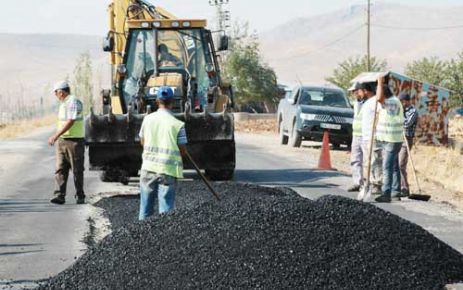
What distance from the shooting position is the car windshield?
28.7m

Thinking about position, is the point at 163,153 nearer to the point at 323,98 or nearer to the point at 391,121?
the point at 391,121

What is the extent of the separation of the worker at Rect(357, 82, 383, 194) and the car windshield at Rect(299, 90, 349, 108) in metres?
13.5

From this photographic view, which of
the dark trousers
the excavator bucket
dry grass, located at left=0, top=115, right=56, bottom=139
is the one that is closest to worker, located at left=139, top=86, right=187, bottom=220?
the dark trousers

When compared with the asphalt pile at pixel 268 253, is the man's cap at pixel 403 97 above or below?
above

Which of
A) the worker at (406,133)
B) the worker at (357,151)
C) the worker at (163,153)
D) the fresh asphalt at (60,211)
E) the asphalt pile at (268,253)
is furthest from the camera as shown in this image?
the worker at (406,133)

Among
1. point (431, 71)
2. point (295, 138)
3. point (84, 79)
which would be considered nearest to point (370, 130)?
point (295, 138)

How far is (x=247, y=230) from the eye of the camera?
7961mm

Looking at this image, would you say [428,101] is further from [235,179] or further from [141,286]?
[141,286]

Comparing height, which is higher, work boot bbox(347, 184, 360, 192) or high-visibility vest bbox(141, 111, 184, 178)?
high-visibility vest bbox(141, 111, 184, 178)

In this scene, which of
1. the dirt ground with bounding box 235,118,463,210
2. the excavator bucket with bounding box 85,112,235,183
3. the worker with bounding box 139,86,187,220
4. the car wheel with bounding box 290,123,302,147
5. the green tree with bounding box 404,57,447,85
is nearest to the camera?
the worker with bounding box 139,86,187,220

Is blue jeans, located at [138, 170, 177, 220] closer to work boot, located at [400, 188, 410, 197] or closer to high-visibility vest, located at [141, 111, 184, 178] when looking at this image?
high-visibility vest, located at [141, 111, 184, 178]

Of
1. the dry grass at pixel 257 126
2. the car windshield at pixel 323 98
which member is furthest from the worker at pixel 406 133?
the dry grass at pixel 257 126

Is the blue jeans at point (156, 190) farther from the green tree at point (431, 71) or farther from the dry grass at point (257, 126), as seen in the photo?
the green tree at point (431, 71)

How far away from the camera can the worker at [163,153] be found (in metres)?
9.60
